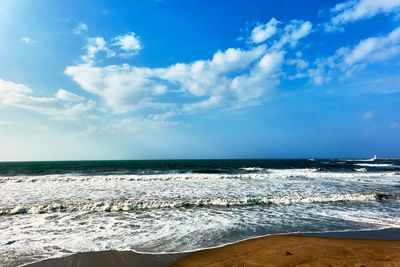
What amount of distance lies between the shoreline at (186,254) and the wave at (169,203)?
14.2 ft

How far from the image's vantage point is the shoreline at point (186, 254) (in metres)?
4.35

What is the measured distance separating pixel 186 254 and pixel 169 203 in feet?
17.3

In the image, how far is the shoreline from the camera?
4.35m

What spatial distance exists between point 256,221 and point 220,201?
3111mm

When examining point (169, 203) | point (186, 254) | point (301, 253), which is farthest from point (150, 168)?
point (301, 253)

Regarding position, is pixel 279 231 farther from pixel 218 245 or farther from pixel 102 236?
pixel 102 236

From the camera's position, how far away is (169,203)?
9.75 metres

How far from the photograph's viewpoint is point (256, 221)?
23.6 ft

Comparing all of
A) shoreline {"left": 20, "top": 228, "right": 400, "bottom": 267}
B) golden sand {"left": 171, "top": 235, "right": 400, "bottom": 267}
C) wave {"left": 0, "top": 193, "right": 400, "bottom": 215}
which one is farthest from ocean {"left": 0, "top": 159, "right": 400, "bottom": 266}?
golden sand {"left": 171, "top": 235, "right": 400, "bottom": 267}

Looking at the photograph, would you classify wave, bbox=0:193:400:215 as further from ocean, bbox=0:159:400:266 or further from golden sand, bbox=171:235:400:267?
golden sand, bbox=171:235:400:267

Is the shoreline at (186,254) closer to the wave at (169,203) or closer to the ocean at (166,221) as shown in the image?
the ocean at (166,221)

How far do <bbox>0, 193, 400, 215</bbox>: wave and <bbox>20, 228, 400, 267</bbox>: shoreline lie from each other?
170 inches

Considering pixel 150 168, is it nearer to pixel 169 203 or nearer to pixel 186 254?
pixel 169 203

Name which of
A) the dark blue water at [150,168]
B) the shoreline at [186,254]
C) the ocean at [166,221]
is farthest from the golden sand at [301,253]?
the dark blue water at [150,168]
